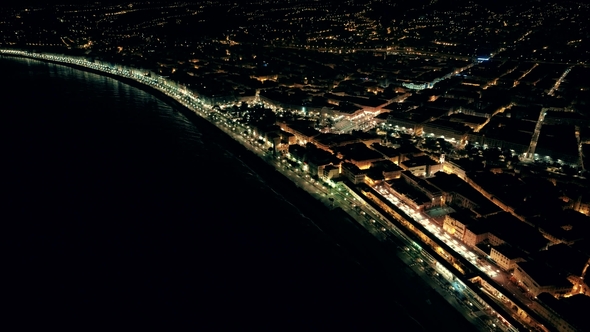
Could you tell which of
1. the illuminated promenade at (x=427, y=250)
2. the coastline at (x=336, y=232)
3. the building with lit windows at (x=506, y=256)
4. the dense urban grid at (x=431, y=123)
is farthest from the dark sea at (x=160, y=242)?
the building with lit windows at (x=506, y=256)

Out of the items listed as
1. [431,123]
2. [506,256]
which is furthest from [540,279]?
[431,123]

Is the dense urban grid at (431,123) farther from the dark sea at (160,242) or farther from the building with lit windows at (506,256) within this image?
the dark sea at (160,242)

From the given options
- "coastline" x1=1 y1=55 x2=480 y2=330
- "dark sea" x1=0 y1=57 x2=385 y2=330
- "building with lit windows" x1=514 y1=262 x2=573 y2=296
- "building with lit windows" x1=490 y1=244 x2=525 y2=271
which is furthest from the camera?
"coastline" x1=1 y1=55 x2=480 y2=330

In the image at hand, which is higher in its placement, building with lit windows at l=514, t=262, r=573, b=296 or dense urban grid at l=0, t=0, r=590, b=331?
dense urban grid at l=0, t=0, r=590, b=331

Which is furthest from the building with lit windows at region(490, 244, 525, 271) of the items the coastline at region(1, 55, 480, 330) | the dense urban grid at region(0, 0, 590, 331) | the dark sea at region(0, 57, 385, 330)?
the dark sea at region(0, 57, 385, 330)

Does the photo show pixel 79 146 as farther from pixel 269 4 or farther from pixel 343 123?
pixel 269 4

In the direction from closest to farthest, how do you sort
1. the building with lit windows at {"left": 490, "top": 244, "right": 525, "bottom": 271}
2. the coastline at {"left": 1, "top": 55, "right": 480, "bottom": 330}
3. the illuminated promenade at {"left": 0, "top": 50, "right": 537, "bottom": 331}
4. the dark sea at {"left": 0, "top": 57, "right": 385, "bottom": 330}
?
the illuminated promenade at {"left": 0, "top": 50, "right": 537, "bottom": 331}
the dark sea at {"left": 0, "top": 57, "right": 385, "bottom": 330}
the building with lit windows at {"left": 490, "top": 244, "right": 525, "bottom": 271}
the coastline at {"left": 1, "top": 55, "right": 480, "bottom": 330}

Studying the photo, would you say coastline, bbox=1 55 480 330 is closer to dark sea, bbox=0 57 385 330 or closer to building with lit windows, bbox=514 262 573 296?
dark sea, bbox=0 57 385 330
